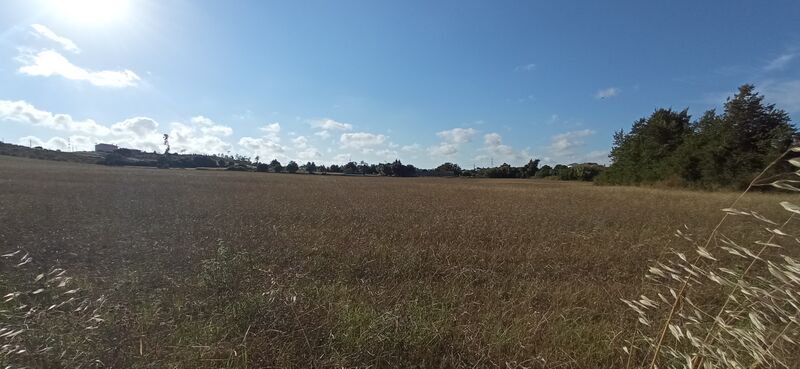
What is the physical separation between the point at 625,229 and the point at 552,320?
848 cm

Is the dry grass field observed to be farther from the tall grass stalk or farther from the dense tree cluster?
the dense tree cluster

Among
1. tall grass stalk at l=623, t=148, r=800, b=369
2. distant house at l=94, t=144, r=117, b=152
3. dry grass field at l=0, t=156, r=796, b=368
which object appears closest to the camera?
tall grass stalk at l=623, t=148, r=800, b=369

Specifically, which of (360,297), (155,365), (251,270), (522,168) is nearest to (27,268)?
(251,270)

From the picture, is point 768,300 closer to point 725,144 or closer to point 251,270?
point 251,270

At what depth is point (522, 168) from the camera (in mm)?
121000

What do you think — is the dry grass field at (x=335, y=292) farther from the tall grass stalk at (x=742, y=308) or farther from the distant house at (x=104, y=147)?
the distant house at (x=104, y=147)

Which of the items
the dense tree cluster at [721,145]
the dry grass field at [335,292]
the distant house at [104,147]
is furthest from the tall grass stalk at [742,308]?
the distant house at [104,147]

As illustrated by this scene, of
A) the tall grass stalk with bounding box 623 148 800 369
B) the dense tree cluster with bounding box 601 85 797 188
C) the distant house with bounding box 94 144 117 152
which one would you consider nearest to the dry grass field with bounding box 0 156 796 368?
the tall grass stalk with bounding box 623 148 800 369

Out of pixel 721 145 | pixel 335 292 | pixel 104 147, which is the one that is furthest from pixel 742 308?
pixel 104 147

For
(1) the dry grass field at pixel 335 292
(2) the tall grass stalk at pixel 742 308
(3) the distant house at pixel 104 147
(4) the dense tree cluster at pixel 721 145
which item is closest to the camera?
(2) the tall grass stalk at pixel 742 308

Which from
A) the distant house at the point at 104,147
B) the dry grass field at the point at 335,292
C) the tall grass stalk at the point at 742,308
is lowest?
the dry grass field at the point at 335,292

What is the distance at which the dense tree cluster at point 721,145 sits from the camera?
110 feet

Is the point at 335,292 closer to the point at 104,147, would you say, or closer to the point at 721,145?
the point at 721,145

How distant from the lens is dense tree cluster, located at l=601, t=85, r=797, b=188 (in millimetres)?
33562
